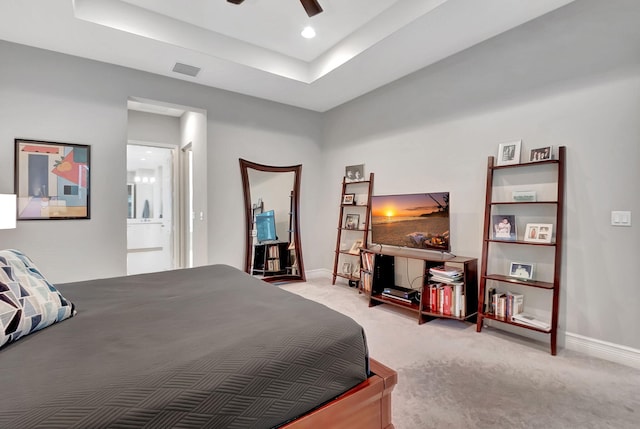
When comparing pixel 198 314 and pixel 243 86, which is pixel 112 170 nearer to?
pixel 243 86

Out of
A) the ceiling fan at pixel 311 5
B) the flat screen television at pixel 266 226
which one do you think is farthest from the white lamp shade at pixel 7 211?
the flat screen television at pixel 266 226

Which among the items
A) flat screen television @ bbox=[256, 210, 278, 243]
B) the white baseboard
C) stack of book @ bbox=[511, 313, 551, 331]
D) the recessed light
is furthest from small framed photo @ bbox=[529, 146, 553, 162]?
flat screen television @ bbox=[256, 210, 278, 243]

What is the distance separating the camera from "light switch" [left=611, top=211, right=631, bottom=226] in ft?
7.45

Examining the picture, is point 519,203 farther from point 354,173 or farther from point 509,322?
point 354,173

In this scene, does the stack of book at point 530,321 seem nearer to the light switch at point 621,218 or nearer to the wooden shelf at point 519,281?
the wooden shelf at point 519,281

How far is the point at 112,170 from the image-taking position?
135 inches

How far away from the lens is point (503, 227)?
2840 mm

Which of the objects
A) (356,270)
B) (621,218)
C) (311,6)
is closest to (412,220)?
(356,270)

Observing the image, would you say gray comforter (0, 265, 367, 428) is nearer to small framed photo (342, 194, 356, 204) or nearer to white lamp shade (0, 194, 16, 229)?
white lamp shade (0, 194, 16, 229)

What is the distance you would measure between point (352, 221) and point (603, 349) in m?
2.96

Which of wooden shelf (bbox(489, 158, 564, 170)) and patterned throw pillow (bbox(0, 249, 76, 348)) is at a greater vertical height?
wooden shelf (bbox(489, 158, 564, 170))

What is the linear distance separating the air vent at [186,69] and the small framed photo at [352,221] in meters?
2.75

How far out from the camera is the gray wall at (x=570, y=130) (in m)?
2.29

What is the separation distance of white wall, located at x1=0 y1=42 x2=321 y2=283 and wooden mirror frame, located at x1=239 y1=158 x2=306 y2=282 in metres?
0.09
